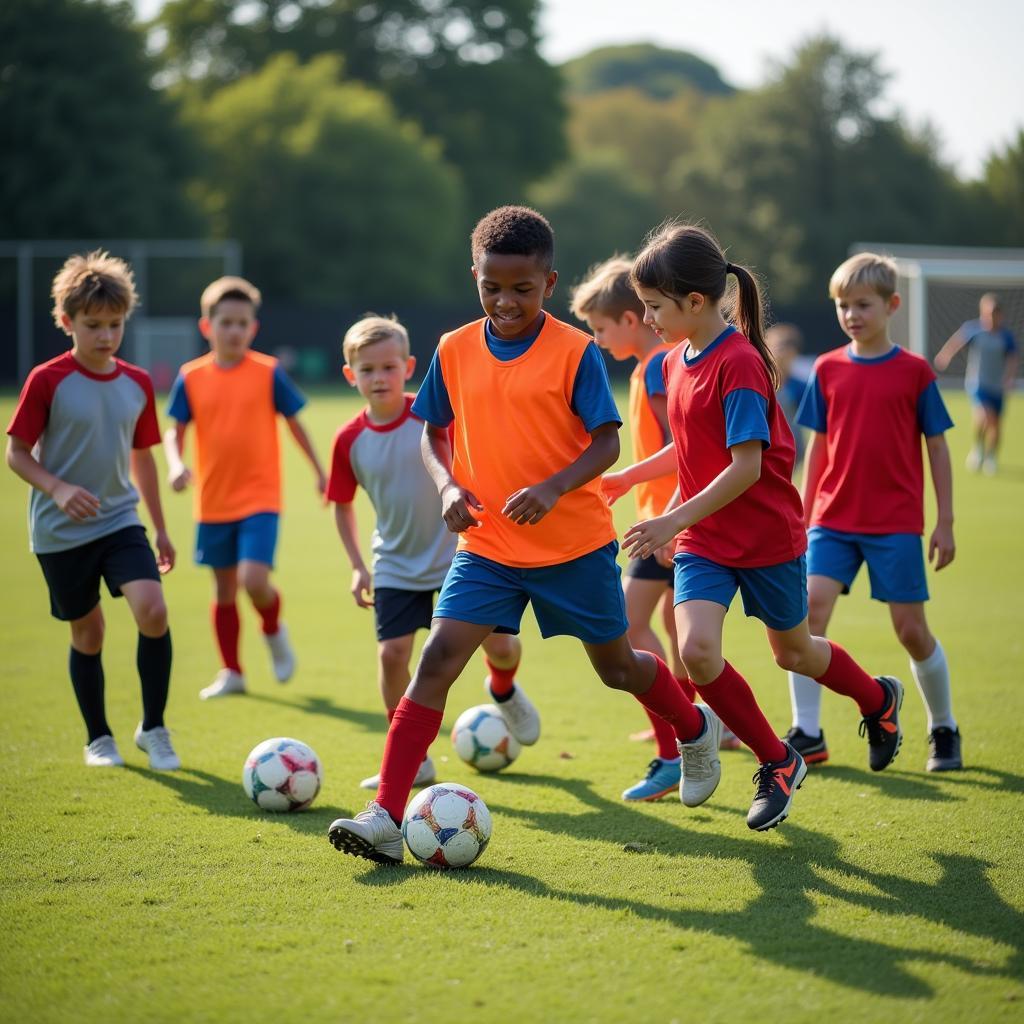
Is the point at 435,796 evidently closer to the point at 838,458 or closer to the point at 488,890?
the point at 488,890

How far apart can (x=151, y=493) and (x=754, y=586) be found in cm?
282

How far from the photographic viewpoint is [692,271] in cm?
442

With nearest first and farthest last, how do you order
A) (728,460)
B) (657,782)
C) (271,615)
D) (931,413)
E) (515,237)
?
1. (515,237)
2. (728,460)
3. (657,782)
4. (931,413)
5. (271,615)

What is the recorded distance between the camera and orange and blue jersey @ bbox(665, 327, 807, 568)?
4.40 m

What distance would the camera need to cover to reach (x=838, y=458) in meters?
5.57

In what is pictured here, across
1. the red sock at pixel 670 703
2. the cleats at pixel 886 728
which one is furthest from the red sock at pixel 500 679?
the cleats at pixel 886 728

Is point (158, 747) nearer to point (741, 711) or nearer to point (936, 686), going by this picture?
point (741, 711)

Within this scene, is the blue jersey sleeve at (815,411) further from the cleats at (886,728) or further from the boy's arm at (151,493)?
the boy's arm at (151,493)

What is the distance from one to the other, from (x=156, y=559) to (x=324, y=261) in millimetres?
42376

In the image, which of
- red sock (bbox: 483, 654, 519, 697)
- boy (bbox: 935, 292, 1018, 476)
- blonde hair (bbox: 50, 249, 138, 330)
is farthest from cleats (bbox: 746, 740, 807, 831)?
boy (bbox: 935, 292, 1018, 476)

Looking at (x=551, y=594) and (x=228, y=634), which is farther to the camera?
(x=228, y=634)

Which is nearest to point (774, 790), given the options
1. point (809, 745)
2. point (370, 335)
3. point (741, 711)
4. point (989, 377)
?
point (741, 711)

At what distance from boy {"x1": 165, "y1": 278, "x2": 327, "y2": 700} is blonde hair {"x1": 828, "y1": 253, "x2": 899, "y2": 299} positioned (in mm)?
3077

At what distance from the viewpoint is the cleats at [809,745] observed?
557 cm
